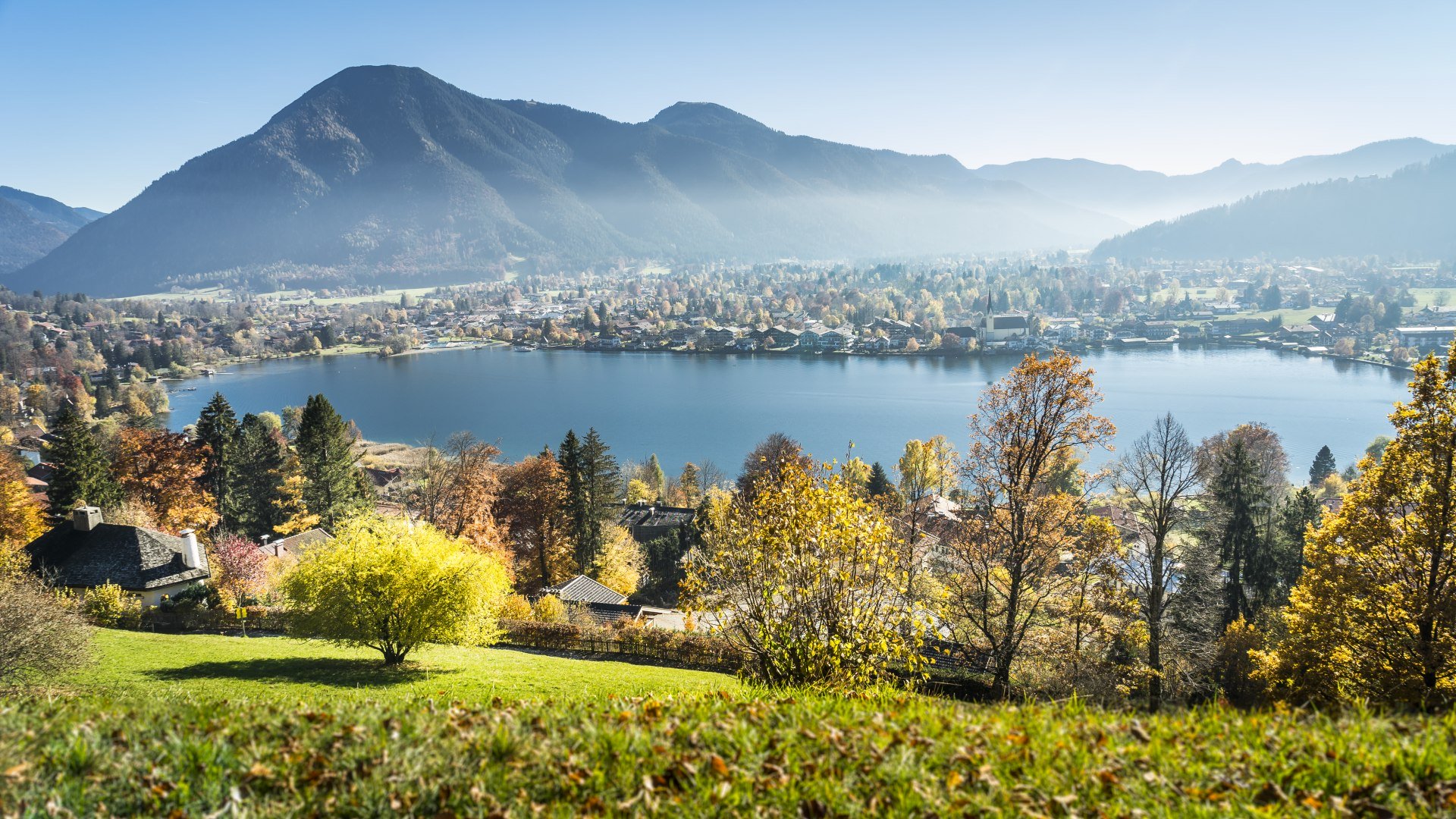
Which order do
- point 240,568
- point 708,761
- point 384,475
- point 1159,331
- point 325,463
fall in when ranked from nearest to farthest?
point 708,761 → point 240,568 → point 325,463 → point 384,475 → point 1159,331

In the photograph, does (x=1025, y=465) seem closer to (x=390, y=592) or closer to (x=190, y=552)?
(x=390, y=592)

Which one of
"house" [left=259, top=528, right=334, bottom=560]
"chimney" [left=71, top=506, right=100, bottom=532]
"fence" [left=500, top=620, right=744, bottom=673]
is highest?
"chimney" [left=71, top=506, right=100, bottom=532]

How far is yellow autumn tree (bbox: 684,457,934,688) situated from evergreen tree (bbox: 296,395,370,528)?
26.5 m

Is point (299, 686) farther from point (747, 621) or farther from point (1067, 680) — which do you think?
point (1067, 680)

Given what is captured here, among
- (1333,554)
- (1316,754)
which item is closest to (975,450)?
(1333,554)

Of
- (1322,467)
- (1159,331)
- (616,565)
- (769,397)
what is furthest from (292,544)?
(1159,331)

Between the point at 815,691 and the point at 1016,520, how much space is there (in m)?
6.50

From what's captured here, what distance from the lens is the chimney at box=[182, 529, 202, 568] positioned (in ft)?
74.1

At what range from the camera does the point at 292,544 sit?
2794 cm

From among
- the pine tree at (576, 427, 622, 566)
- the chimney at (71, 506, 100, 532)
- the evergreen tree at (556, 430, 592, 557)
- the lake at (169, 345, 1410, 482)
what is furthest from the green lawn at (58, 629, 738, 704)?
the lake at (169, 345, 1410, 482)

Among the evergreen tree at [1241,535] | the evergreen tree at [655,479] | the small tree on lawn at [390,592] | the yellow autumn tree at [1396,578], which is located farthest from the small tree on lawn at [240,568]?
the evergreen tree at [1241,535]

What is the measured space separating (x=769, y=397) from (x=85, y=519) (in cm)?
6589

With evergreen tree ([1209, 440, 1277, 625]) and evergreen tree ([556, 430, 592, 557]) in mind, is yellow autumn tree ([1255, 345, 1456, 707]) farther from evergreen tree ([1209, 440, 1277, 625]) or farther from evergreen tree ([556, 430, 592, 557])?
evergreen tree ([556, 430, 592, 557])

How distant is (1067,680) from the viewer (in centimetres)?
1293
